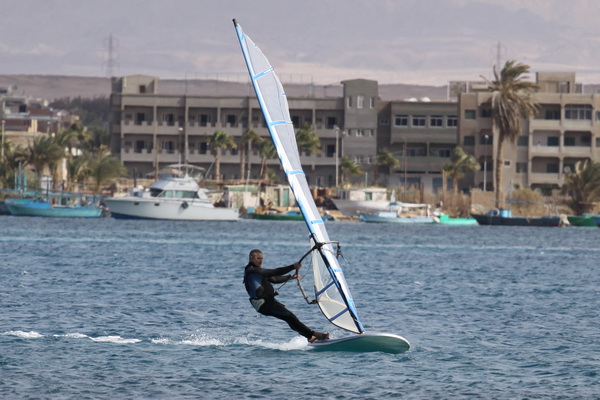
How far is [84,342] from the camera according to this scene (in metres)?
29.5

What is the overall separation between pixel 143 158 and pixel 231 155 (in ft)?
39.6

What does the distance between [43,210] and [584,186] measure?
61.2 metres

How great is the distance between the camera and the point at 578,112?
153000 millimetres

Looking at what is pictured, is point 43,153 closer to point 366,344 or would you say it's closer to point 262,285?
point 366,344

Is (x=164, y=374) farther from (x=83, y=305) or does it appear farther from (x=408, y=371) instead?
(x=83, y=305)

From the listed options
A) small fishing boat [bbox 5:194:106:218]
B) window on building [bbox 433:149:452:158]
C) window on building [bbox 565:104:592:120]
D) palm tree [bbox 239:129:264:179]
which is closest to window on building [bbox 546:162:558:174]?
window on building [bbox 565:104:592:120]

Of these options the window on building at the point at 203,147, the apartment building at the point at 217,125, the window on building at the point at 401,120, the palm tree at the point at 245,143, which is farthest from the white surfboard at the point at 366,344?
the window on building at the point at 203,147

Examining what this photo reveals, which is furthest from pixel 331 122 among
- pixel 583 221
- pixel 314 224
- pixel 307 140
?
pixel 314 224

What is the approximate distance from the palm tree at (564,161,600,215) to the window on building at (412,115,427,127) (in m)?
27.2

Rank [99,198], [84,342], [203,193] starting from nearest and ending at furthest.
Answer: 1. [84,342]
2. [203,193]
3. [99,198]

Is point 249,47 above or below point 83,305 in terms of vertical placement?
above

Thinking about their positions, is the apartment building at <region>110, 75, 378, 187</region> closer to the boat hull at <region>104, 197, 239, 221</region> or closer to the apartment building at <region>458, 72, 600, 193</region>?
the apartment building at <region>458, 72, 600, 193</region>

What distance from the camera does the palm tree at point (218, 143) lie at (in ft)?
516

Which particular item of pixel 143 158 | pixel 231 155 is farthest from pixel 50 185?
pixel 231 155
